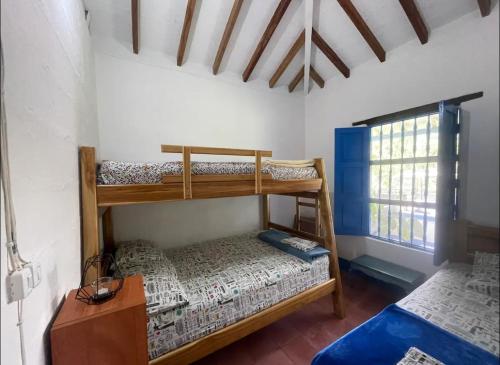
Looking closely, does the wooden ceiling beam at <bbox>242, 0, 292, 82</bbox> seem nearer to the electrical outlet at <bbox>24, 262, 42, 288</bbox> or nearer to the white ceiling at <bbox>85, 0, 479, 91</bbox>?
the white ceiling at <bbox>85, 0, 479, 91</bbox>

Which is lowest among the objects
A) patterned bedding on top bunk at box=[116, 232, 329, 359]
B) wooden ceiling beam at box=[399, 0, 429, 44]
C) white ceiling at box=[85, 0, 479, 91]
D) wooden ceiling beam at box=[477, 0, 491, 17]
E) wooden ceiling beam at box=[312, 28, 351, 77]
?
patterned bedding on top bunk at box=[116, 232, 329, 359]

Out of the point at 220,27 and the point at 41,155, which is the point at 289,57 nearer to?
the point at 220,27

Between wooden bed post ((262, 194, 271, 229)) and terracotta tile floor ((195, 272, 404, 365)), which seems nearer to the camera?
terracotta tile floor ((195, 272, 404, 365))

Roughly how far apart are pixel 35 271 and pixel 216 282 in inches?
42.7

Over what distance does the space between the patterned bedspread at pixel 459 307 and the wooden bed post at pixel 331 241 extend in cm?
148

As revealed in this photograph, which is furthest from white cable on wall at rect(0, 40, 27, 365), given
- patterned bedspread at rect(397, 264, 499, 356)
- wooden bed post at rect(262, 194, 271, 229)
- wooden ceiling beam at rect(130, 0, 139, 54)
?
wooden bed post at rect(262, 194, 271, 229)

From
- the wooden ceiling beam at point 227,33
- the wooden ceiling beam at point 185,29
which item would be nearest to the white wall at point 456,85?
the wooden ceiling beam at point 227,33

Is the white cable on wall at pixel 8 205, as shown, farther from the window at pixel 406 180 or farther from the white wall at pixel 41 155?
the window at pixel 406 180

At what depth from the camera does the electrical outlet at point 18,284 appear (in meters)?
0.54

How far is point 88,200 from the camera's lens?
4.04 ft

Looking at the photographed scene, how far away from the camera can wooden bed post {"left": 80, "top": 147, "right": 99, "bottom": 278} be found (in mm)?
1229

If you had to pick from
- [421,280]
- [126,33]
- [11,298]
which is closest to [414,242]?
[421,280]

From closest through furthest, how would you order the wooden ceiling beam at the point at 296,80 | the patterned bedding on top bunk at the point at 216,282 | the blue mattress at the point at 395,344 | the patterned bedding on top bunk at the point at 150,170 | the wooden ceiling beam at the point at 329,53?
the blue mattress at the point at 395,344 → the patterned bedding on top bunk at the point at 216,282 → the patterned bedding on top bunk at the point at 150,170 → the wooden ceiling beam at the point at 329,53 → the wooden ceiling beam at the point at 296,80

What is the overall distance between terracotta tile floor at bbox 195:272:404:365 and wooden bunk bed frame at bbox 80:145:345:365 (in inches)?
6.0
